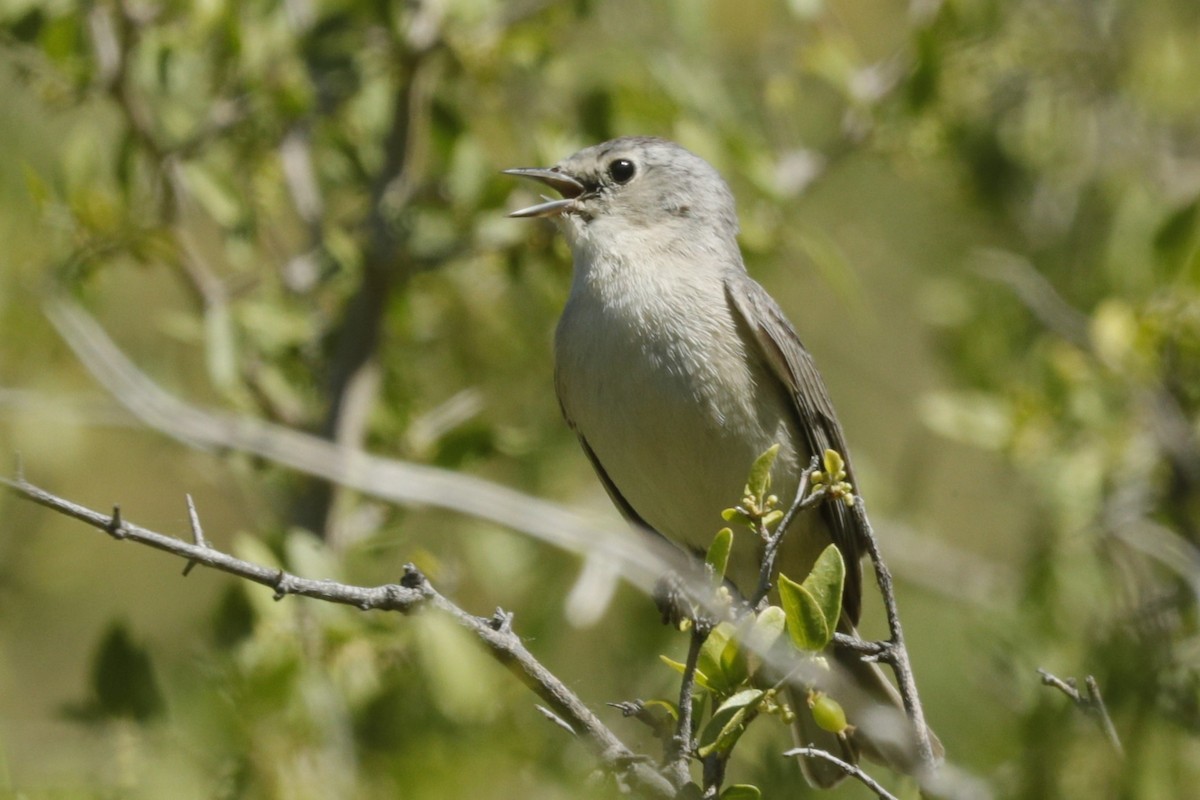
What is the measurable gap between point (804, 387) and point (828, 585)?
1671 millimetres

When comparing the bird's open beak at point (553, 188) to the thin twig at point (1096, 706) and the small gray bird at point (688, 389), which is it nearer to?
the small gray bird at point (688, 389)

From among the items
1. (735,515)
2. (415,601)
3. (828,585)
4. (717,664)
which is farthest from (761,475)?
(415,601)

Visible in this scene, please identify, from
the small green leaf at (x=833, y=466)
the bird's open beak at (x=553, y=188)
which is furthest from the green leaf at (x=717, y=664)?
the bird's open beak at (x=553, y=188)

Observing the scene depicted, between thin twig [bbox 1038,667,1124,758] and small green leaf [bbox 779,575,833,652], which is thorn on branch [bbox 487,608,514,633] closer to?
small green leaf [bbox 779,575,833,652]

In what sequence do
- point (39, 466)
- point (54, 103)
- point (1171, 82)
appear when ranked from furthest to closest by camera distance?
1. point (1171, 82)
2. point (39, 466)
3. point (54, 103)

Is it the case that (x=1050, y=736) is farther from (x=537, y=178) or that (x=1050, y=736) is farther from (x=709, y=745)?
(x=537, y=178)

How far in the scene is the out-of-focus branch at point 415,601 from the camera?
233 centimetres

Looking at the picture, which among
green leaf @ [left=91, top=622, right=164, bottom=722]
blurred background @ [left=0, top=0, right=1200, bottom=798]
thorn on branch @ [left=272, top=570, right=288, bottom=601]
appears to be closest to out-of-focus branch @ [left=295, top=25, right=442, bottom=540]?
blurred background @ [left=0, top=0, right=1200, bottom=798]

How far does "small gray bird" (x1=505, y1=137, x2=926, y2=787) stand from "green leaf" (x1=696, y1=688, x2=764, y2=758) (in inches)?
50.2

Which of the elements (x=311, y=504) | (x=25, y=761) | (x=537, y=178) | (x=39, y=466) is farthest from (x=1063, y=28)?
(x=25, y=761)

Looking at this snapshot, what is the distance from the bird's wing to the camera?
424 centimetres

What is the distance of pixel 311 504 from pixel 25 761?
1.57m

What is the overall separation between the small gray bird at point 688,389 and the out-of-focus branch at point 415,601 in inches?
55.4

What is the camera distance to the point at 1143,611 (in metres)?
2.80
